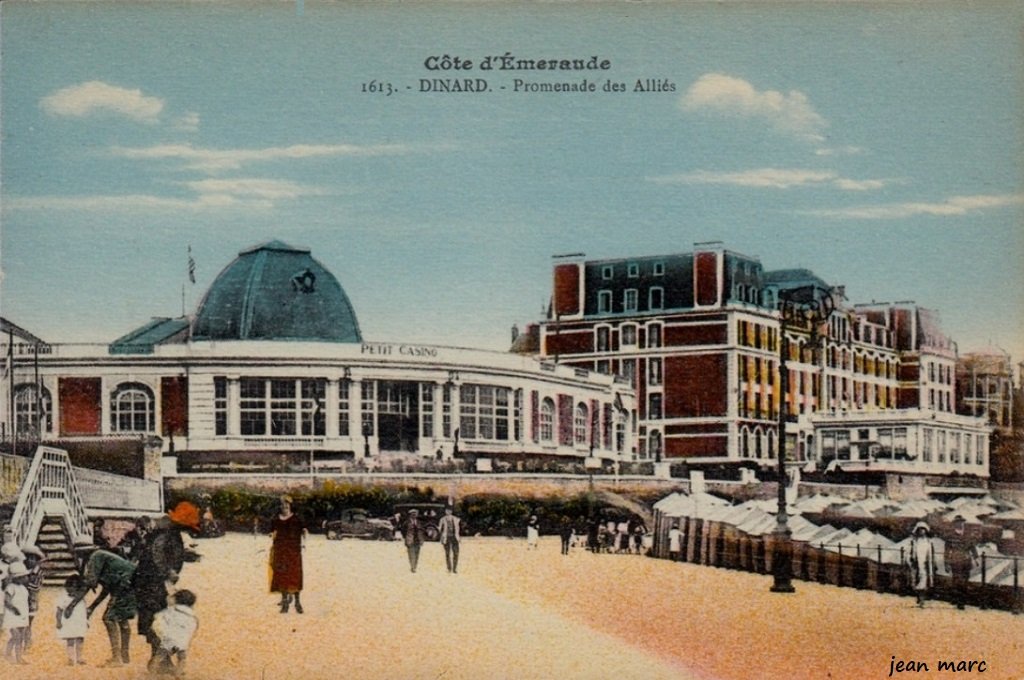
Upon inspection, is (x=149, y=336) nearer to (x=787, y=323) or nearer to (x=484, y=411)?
(x=484, y=411)

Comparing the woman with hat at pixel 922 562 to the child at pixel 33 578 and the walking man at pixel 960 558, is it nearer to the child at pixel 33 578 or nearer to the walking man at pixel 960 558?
the walking man at pixel 960 558

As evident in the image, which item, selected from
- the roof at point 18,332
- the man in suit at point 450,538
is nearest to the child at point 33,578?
the roof at point 18,332

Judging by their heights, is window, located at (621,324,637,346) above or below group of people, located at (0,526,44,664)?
above

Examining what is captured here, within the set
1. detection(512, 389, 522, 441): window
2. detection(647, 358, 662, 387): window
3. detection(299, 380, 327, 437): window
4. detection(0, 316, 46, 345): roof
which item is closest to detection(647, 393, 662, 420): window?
detection(647, 358, 662, 387): window

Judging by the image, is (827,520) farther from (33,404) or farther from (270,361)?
(33,404)

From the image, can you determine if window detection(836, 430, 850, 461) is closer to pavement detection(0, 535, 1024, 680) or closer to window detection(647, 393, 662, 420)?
pavement detection(0, 535, 1024, 680)

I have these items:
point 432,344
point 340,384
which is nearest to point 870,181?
point 432,344

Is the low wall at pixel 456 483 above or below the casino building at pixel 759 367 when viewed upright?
below
